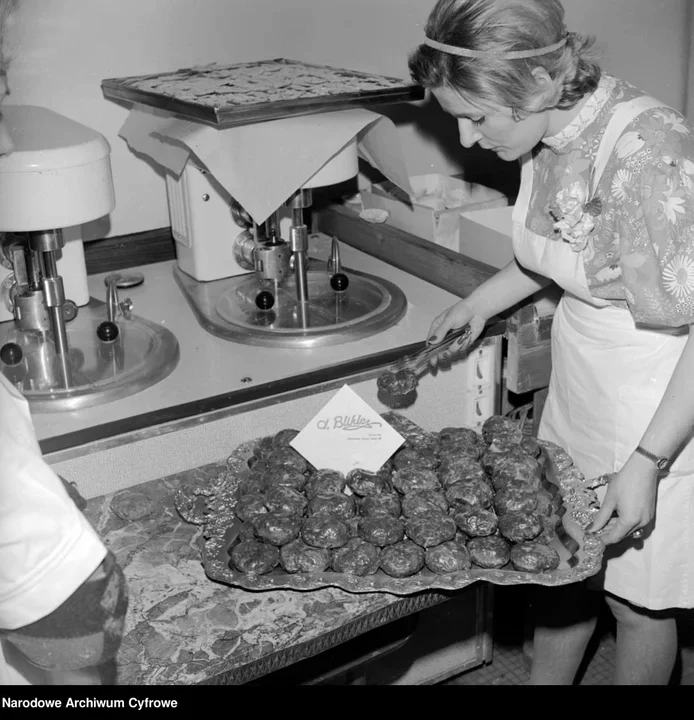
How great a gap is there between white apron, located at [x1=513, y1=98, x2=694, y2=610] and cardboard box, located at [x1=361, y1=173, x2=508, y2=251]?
453mm

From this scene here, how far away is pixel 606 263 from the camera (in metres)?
1.36

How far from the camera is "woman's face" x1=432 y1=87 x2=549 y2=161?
131 cm

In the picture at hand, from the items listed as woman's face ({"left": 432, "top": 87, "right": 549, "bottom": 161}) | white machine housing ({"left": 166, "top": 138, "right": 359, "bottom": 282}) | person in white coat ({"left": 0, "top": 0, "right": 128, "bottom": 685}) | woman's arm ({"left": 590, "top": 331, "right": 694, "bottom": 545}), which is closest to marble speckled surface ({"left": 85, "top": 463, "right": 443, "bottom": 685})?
person in white coat ({"left": 0, "top": 0, "right": 128, "bottom": 685})

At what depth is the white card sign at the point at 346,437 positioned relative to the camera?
1.35 metres

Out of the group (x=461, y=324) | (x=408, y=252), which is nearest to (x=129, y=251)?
(x=408, y=252)

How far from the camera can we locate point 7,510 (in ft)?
2.57

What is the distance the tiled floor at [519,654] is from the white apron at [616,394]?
0.51 m

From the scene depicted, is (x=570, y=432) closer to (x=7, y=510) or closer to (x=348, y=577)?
(x=348, y=577)

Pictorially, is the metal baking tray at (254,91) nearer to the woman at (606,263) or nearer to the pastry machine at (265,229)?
the pastry machine at (265,229)

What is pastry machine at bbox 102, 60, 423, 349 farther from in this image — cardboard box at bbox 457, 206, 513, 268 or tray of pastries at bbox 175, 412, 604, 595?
tray of pastries at bbox 175, 412, 604, 595

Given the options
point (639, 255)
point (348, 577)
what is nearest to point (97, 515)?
point (348, 577)

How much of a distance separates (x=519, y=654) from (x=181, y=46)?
4.83 feet

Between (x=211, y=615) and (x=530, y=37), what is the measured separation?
2.76ft

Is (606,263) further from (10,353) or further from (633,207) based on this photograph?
(10,353)
